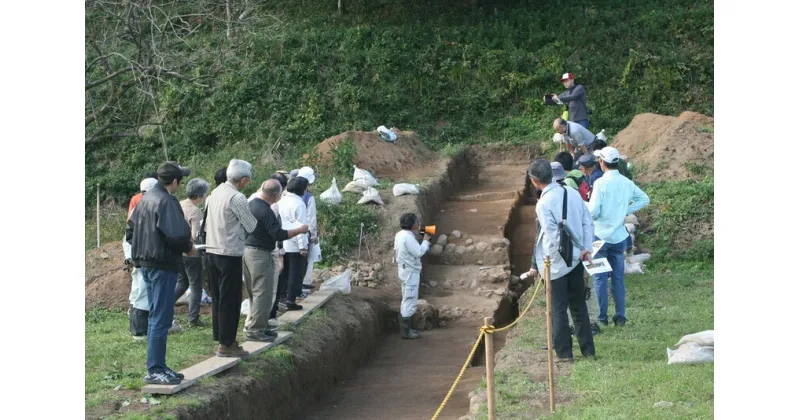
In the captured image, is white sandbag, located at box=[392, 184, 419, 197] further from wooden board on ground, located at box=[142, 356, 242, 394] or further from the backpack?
wooden board on ground, located at box=[142, 356, 242, 394]

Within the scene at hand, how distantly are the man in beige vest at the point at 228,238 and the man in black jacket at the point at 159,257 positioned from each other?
36.3 inches

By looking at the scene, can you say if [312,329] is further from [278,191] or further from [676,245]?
[676,245]

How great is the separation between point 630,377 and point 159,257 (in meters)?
3.99

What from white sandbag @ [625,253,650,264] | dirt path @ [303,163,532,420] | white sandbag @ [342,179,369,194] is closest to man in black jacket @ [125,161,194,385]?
dirt path @ [303,163,532,420]

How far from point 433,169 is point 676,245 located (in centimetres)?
630

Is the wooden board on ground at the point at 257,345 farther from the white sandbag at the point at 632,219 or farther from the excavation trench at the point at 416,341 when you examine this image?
the white sandbag at the point at 632,219

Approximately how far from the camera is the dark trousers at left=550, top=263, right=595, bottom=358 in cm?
883

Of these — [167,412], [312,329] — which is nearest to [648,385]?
[167,412]

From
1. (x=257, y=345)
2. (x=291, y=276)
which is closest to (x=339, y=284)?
(x=291, y=276)

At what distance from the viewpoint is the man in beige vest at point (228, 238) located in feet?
28.9

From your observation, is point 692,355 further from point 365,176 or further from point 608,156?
point 365,176

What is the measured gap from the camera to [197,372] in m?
8.44

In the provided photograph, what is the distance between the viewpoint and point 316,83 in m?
25.9

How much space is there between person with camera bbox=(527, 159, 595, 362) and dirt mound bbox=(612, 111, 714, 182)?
9.87 meters
